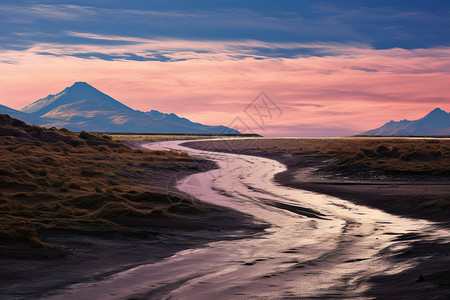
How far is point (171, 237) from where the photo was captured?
57.1 ft

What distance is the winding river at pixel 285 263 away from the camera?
10.4 meters

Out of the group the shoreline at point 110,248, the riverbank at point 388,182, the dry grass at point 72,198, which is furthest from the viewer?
the riverbank at point 388,182

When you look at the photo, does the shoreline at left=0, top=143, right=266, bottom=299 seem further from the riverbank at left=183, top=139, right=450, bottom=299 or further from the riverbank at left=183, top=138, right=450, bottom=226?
the riverbank at left=183, top=138, right=450, bottom=226

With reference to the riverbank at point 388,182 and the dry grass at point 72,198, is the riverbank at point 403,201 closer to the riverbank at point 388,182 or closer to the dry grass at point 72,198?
the riverbank at point 388,182

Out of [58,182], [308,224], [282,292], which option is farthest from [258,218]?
[58,182]

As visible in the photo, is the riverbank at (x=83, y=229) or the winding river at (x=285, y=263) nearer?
the winding river at (x=285, y=263)

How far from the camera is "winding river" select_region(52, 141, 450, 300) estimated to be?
10.4m

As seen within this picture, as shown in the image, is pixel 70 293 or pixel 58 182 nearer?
pixel 70 293

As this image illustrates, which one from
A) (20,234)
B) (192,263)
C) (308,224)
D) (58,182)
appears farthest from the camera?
(58,182)

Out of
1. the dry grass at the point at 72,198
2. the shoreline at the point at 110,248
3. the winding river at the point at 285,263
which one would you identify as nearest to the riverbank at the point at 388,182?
the winding river at the point at 285,263

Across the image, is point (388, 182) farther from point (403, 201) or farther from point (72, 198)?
point (72, 198)

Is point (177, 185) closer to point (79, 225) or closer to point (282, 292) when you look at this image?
point (79, 225)

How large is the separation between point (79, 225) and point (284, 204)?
11.9 metres

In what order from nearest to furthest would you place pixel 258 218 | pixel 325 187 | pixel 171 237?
1. pixel 171 237
2. pixel 258 218
3. pixel 325 187
